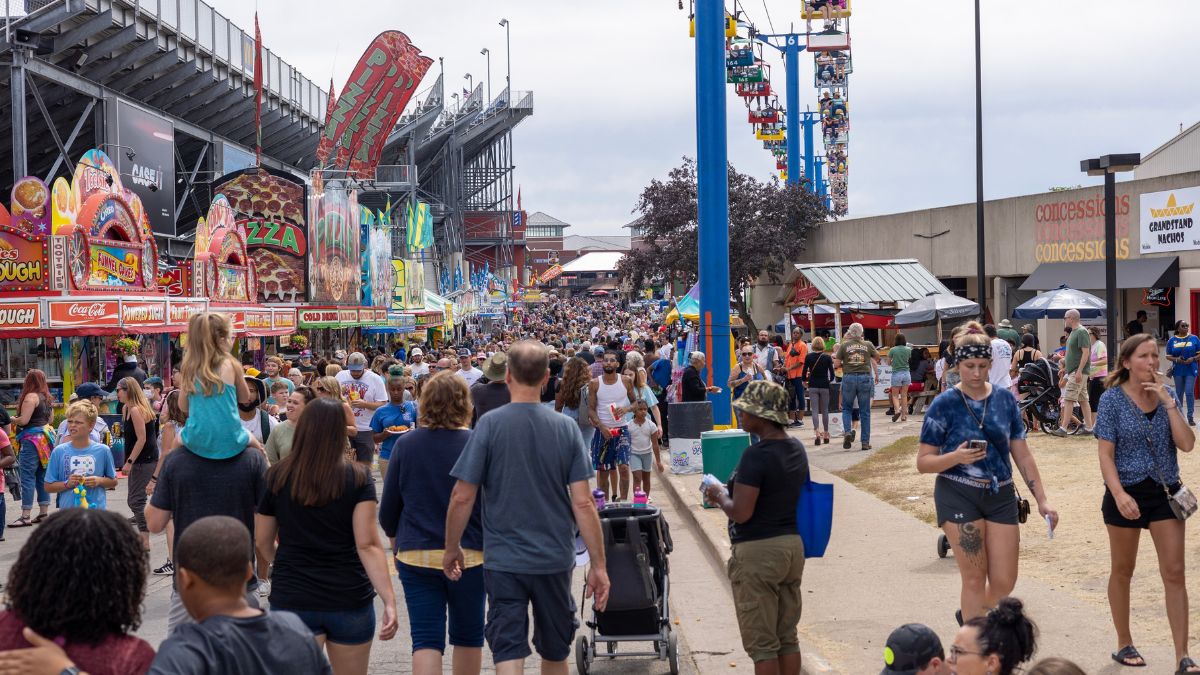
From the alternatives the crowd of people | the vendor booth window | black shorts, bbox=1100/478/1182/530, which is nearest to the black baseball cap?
the crowd of people

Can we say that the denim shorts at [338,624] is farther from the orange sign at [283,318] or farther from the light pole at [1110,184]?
the orange sign at [283,318]

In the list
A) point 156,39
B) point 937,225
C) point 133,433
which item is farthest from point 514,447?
point 156,39

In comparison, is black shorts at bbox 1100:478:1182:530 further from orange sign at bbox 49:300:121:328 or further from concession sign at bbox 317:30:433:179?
concession sign at bbox 317:30:433:179

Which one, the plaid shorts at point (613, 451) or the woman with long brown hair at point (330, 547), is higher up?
the woman with long brown hair at point (330, 547)

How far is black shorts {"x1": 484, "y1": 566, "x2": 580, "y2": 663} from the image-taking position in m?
5.21

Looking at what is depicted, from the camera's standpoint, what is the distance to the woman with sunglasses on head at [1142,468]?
233 inches

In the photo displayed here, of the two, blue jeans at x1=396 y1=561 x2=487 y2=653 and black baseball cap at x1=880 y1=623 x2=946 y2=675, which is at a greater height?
black baseball cap at x1=880 y1=623 x2=946 y2=675

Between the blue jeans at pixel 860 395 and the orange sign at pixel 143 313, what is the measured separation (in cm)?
992

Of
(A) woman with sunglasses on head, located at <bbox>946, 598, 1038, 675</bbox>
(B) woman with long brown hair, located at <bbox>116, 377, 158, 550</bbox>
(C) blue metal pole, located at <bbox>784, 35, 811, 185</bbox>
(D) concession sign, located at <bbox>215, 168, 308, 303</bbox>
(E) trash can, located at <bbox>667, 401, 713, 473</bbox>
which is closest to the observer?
(A) woman with sunglasses on head, located at <bbox>946, 598, 1038, 675</bbox>

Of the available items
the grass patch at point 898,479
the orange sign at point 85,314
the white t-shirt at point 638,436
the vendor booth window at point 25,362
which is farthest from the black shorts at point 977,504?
the vendor booth window at point 25,362

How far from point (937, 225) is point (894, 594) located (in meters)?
30.2

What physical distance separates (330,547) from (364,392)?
27.6 feet

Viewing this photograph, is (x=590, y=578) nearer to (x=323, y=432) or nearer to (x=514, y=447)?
(x=514, y=447)

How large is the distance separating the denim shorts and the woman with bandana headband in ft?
9.12
